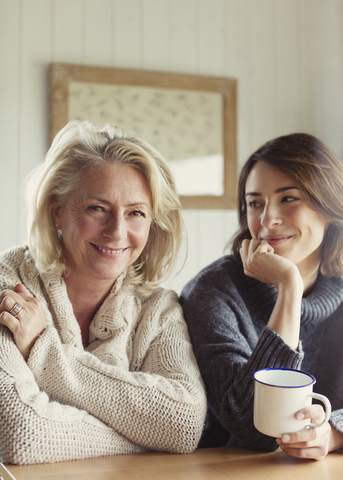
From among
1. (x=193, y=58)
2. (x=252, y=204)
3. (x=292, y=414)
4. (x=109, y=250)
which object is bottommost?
(x=292, y=414)

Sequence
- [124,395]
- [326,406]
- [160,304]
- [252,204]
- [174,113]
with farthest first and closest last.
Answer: [174,113], [252,204], [160,304], [124,395], [326,406]

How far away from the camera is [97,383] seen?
1.01m

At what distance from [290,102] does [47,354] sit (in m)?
2.45

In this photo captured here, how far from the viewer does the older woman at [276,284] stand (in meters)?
1.13

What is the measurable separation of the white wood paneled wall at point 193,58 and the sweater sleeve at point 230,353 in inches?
59.5

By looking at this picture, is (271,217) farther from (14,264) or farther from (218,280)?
(14,264)

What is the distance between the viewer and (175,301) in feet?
4.27

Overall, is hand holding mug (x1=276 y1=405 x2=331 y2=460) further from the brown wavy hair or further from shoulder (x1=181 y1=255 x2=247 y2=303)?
the brown wavy hair

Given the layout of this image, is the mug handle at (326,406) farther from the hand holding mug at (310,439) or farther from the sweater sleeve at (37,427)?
the sweater sleeve at (37,427)

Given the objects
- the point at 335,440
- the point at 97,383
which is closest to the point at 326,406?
the point at 335,440

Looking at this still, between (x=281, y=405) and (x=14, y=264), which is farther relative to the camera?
(x=14, y=264)

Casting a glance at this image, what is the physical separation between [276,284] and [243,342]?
0.16 meters

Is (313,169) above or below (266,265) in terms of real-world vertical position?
above

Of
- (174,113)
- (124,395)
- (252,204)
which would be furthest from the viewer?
(174,113)
